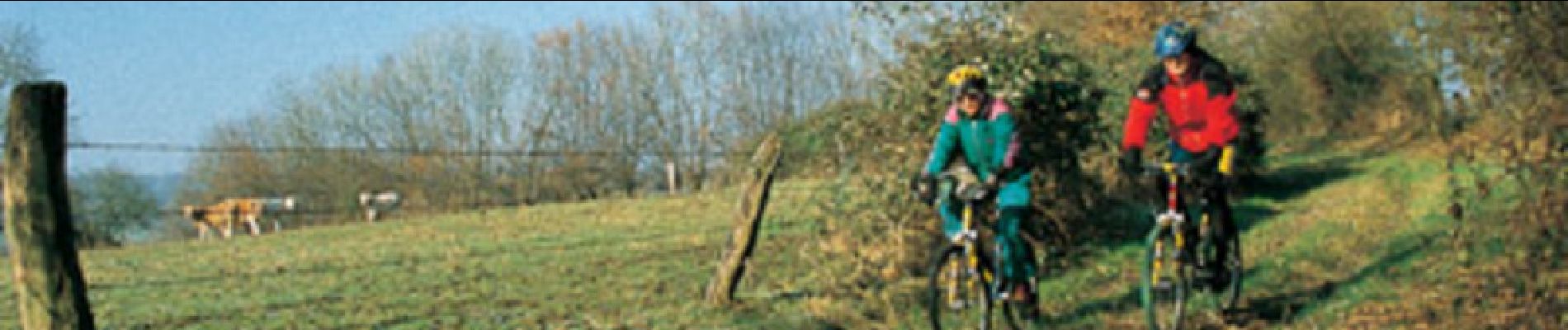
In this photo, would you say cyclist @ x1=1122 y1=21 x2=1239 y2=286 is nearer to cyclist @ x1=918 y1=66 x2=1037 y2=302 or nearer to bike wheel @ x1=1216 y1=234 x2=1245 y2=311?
bike wheel @ x1=1216 y1=234 x2=1245 y2=311

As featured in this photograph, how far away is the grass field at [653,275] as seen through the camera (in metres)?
9.95

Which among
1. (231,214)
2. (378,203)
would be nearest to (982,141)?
(231,214)

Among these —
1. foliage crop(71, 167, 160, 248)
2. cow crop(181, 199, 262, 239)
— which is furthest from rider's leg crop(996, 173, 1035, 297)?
cow crop(181, 199, 262, 239)

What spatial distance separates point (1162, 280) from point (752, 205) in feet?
11.6

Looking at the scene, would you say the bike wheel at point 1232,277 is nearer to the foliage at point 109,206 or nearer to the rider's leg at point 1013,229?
the rider's leg at point 1013,229

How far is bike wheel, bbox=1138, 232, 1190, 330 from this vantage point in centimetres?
774

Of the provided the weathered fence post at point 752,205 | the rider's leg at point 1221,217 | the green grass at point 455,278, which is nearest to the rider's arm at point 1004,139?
the rider's leg at point 1221,217

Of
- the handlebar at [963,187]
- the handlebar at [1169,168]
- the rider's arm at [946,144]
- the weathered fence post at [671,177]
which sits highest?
the rider's arm at [946,144]

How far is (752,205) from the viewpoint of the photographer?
10.5 metres

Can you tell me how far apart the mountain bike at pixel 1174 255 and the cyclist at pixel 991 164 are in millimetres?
727

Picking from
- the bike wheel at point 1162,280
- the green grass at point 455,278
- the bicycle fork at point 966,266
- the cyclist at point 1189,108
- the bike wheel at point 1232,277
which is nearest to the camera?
the bike wheel at point 1162,280

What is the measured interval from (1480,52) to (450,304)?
7.79 m

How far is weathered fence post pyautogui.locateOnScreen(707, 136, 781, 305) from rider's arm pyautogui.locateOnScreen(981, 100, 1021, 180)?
2.67m

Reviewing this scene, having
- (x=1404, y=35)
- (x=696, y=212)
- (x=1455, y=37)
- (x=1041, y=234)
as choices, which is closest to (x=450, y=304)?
(x=1041, y=234)
